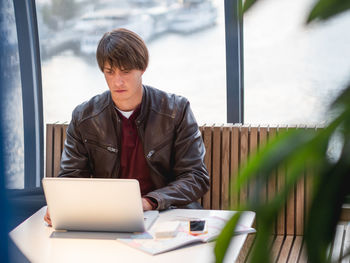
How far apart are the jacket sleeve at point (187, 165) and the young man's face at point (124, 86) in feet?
0.93

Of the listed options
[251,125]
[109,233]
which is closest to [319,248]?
[109,233]

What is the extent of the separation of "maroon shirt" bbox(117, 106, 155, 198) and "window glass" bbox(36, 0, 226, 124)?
1843 mm

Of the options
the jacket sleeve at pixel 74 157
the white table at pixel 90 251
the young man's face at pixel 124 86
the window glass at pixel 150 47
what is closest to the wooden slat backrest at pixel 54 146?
the jacket sleeve at pixel 74 157

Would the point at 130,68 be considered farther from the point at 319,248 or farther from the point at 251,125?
the point at 319,248

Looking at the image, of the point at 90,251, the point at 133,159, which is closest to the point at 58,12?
the point at 133,159

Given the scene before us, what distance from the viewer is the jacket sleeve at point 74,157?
3.23m

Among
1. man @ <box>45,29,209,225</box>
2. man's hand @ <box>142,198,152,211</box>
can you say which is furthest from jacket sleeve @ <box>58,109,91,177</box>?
man's hand @ <box>142,198,152,211</box>

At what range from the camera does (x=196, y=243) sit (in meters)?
2.18

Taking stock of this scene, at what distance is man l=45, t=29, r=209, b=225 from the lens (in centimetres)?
312

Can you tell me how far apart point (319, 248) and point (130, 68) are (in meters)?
2.83

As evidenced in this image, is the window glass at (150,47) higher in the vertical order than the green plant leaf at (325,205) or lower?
higher

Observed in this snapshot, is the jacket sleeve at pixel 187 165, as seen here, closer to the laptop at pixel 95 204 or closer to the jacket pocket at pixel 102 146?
the jacket pocket at pixel 102 146

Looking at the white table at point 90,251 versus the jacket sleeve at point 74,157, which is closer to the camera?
the white table at point 90,251

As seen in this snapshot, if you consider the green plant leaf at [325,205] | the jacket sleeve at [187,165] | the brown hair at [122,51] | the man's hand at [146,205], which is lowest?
the man's hand at [146,205]
